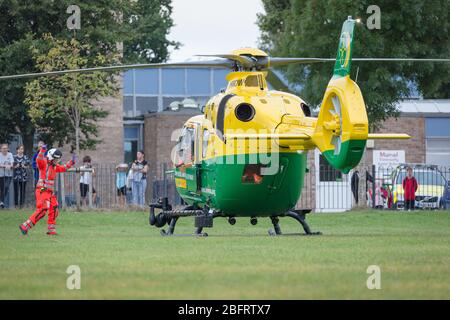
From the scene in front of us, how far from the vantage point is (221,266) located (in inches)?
666

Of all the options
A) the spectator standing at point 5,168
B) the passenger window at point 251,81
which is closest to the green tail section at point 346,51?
the passenger window at point 251,81

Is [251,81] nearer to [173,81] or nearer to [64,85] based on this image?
[64,85]

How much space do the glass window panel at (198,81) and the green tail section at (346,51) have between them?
44903 millimetres

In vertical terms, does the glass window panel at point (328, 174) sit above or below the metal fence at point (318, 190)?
above

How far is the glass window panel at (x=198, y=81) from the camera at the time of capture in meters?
67.2

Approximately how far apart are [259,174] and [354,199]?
17.7 m

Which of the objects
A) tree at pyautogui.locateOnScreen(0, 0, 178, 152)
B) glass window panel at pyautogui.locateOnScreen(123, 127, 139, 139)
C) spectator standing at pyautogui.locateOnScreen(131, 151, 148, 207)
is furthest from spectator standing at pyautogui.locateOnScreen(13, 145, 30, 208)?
glass window panel at pyautogui.locateOnScreen(123, 127, 139, 139)

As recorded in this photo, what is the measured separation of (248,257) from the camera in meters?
18.7

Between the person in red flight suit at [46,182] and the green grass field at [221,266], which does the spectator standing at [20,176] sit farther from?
the person in red flight suit at [46,182]

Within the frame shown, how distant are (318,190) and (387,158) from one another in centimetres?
901

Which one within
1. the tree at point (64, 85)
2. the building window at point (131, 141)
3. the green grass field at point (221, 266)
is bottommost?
the green grass field at point (221, 266)

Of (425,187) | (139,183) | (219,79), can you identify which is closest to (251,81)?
(139,183)

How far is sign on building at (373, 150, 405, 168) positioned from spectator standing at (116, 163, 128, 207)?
1420 cm
